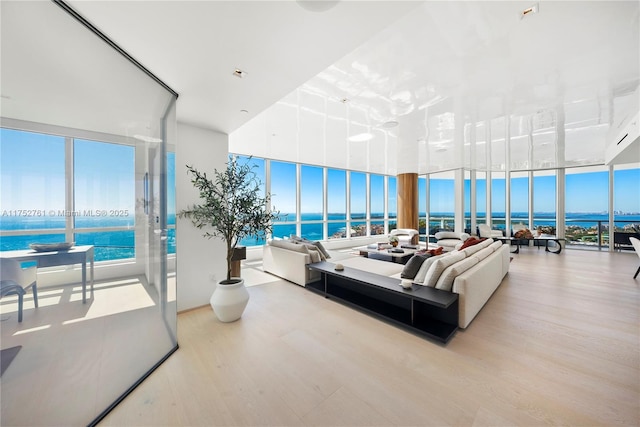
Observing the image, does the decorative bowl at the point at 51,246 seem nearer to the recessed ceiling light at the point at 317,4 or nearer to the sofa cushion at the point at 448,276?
the recessed ceiling light at the point at 317,4

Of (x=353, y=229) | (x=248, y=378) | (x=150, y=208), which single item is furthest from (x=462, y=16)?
(x=353, y=229)

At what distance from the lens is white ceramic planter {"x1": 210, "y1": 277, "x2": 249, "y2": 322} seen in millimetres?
2680

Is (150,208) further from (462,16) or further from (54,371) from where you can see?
(462,16)

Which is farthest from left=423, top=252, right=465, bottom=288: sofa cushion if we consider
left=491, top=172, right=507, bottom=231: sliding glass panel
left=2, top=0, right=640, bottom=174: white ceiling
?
Result: left=491, top=172, right=507, bottom=231: sliding glass panel

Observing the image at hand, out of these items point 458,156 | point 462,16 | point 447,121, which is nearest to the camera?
point 462,16

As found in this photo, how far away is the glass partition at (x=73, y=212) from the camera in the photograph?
3.69ft

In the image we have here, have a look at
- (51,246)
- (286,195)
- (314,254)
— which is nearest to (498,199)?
(286,195)

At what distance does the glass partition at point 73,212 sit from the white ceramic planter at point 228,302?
69 centimetres

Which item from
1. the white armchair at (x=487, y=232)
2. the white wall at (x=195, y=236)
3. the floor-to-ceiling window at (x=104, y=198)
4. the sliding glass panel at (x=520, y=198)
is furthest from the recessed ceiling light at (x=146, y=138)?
the sliding glass panel at (x=520, y=198)

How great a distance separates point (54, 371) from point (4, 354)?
0.33 metres

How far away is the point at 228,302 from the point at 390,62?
317cm

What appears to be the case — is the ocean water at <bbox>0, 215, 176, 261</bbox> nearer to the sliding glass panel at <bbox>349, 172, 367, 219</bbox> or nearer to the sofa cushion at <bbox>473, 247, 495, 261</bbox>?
the sofa cushion at <bbox>473, 247, 495, 261</bbox>

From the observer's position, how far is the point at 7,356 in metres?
1.09

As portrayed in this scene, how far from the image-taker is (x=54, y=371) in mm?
1301
